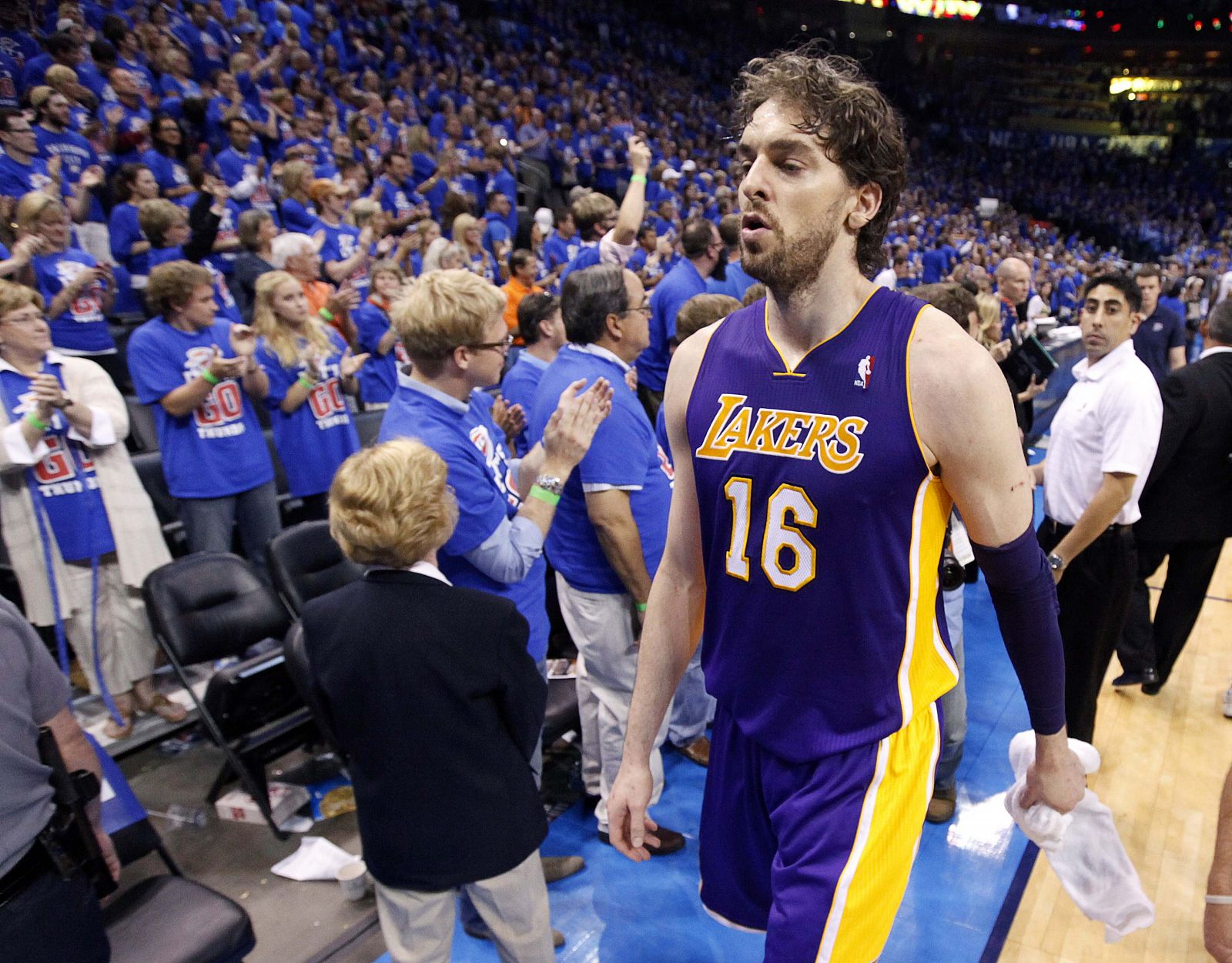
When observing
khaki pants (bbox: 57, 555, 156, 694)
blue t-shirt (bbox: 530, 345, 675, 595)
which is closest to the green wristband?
blue t-shirt (bbox: 530, 345, 675, 595)

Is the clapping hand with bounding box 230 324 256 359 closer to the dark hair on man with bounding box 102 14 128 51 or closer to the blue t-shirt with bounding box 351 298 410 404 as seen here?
the blue t-shirt with bounding box 351 298 410 404

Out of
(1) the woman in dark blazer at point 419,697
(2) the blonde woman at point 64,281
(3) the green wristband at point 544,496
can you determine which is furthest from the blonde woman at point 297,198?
(1) the woman in dark blazer at point 419,697

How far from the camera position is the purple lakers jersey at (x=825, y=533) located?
4.75ft

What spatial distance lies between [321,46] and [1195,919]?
1177 centimetres

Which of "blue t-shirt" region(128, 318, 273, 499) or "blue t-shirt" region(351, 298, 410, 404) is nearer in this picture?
"blue t-shirt" region(128, 318, 273, 499)

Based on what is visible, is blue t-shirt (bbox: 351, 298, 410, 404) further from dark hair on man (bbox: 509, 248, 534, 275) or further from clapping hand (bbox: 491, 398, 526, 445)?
clapping hand (bbox: 491, 398, 526, 445)

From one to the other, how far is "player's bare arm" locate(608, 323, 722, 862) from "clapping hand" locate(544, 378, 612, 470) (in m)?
0.76

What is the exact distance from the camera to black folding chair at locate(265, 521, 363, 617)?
345 centimetres

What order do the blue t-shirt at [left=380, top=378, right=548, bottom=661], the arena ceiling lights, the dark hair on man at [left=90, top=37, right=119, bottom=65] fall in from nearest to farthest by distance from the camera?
the blue t-shirt at [left=380, top=378, right=548, bottom=661] → the dark hair on man at [left=90, top=37, right=119, bottom=65] → the arena ceiling lights

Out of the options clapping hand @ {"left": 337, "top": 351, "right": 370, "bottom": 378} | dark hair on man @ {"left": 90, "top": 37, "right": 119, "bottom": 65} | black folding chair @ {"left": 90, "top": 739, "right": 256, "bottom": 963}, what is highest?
dark hair on man @ {"left": 90, "top": 37, "right": 119, "bottom": 65}

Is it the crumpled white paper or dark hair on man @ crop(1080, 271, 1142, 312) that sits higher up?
dark hair on man @ crop(1080, 271, 1142, 312)

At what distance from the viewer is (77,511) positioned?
345cm

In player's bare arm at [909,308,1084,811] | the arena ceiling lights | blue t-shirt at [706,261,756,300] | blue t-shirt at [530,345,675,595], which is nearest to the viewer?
player's bare arm at [909,308,1084,811]

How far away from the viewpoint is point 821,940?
1.47 meters
